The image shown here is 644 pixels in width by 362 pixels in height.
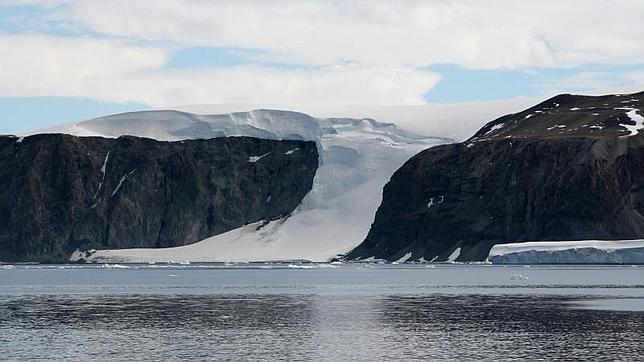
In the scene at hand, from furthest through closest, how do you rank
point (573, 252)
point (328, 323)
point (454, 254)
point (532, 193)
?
point (454, 254) → point (532, 193) → point (573, 252) → point (328, 323)

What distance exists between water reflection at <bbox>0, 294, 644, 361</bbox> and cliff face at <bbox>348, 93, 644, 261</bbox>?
92.6m

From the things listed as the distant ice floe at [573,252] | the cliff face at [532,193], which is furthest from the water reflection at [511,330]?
the cliff face at [532,193]

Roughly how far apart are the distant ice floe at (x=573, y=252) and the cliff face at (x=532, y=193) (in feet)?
39.6

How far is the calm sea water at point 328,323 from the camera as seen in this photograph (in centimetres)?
5309

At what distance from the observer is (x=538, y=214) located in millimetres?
182500

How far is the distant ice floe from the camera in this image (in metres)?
155

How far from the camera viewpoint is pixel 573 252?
158 m

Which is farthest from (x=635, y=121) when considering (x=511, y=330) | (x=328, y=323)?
(x=511, y=330)

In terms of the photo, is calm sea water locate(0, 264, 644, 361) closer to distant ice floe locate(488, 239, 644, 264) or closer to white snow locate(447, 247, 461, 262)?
distant ice floe locate(488, 239, 644, 264)

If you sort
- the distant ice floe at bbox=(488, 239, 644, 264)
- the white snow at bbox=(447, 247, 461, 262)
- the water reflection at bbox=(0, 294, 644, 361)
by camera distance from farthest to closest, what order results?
the white snow at bbox=(447, 247, 461, 262) → the distant ice floe at bbox=(488, 239, 644, 264) → the water reflection at bbox=(0, 294, 644, 361)

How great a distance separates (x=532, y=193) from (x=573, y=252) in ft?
92.8

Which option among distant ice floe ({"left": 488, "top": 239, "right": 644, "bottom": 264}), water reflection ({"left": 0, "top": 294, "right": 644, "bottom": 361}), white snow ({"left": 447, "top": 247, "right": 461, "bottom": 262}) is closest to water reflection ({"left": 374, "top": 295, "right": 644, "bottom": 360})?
water reflection ({"left": 0, "top": 294, "right": 644, "bottom": 361})

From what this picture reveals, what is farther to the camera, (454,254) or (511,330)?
(454,254)

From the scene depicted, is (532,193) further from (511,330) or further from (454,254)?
(511,330)
